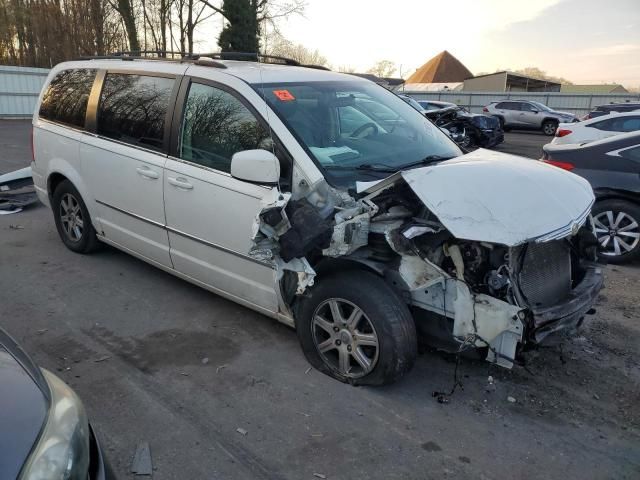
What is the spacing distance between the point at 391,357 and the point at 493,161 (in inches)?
57.0

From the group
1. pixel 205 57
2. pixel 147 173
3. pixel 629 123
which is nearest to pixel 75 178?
pixel 147 173

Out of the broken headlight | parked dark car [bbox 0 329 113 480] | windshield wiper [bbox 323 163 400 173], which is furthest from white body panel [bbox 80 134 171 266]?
the broken headlight

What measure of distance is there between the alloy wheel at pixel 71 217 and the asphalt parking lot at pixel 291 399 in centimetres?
90

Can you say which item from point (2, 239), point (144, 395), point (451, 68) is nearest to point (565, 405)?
point (144, 395)

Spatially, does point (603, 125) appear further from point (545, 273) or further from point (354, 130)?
point (545, 273)

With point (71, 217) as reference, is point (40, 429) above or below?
above

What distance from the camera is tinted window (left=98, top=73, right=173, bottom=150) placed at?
409 cm

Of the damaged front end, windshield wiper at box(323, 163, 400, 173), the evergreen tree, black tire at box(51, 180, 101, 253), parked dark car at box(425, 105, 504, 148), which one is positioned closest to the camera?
the damaged front end

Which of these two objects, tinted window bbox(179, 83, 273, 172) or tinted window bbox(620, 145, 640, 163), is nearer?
tinted window bbox(179, 83, 273, 172)

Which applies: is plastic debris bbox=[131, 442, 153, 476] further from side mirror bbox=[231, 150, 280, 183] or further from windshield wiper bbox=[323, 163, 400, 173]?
windshield wiper bbox=[323, 163, 400, 173]

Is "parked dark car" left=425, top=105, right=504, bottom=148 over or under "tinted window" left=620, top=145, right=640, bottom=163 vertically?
under

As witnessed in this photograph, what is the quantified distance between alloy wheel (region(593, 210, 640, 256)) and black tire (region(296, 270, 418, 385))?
376 centimetres

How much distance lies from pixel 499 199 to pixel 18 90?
2383 cm

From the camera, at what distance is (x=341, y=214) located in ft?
9.91
